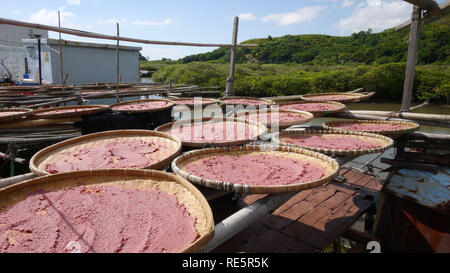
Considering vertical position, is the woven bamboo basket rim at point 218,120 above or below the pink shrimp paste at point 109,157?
above

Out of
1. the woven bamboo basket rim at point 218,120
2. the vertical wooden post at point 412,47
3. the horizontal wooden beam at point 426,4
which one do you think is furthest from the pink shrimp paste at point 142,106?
the vertical wooden post at point 412,47

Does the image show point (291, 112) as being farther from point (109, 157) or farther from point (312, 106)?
point (109, 157)

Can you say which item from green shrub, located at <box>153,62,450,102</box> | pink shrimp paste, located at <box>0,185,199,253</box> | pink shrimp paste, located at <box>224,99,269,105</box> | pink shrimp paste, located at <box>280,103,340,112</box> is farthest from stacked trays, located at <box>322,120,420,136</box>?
green shrub, located at <box>153,62,450,102</box>

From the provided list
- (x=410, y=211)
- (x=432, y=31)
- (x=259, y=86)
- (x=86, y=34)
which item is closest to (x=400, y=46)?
(x=432, y=31)

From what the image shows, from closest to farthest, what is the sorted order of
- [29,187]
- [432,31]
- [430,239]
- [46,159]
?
[29,187]
[46,159]
[430,239]
[432,31]

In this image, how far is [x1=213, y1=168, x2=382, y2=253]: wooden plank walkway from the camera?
3.91 metres

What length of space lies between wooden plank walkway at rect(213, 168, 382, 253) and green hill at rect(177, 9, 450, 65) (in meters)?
12.7

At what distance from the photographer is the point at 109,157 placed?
7.77 feet

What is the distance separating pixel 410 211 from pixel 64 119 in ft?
15.4

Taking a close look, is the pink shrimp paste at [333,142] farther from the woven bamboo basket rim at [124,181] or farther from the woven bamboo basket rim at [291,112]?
the woven bamboo basket rim at [124,181]

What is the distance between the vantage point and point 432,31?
2814 cm

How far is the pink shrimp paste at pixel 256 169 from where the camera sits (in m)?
1.99

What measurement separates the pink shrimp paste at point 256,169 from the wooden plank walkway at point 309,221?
5.26 feet

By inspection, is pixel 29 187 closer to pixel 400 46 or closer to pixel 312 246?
pixel 312 246
